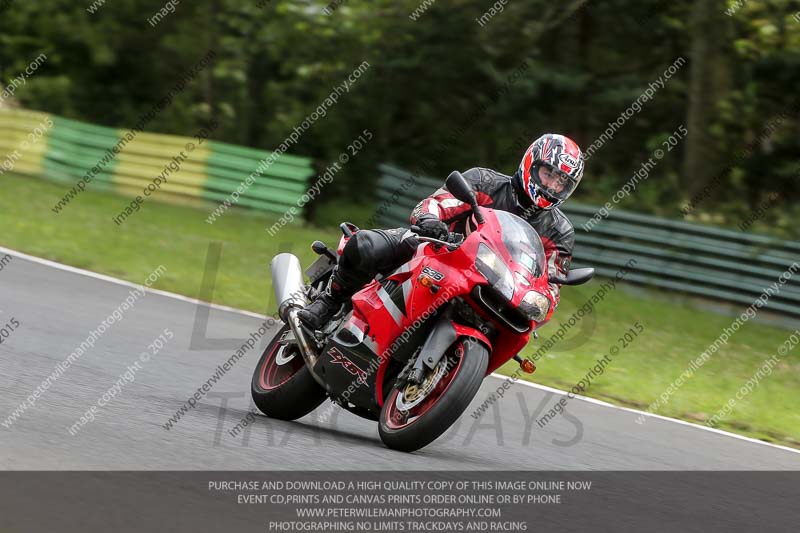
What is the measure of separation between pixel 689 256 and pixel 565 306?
3.02 metres

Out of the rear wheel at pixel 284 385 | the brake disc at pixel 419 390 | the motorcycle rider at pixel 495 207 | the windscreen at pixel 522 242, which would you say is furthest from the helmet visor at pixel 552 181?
the rear wheel at pixel 284 385

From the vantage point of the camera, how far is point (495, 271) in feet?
20.9

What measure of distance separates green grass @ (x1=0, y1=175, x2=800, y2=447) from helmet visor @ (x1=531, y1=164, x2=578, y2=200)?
209 centimetres

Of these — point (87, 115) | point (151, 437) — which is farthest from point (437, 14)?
point (151, 437)

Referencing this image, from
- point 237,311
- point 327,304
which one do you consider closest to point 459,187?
point 327,304

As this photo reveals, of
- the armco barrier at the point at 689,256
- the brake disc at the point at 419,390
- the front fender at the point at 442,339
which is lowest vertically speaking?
the armco barrier at the point at 689,256

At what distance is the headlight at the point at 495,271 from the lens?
6.35m

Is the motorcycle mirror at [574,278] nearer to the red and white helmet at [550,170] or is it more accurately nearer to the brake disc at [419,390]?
the red and white helmet at [550,170]

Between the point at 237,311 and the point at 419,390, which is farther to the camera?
the point at 237,311

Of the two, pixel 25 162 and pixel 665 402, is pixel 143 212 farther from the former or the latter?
pixel 665 402

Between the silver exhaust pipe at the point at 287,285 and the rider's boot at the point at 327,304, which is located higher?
the rider's boot at the point at 327,304

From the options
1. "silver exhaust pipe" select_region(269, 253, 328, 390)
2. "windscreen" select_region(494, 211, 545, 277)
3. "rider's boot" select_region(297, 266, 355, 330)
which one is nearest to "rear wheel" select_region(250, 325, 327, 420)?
"silver exhaust pipe" select_region(269, 253, 328, 390)

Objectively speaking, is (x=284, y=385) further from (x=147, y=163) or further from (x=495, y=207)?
(x=147, y=163)

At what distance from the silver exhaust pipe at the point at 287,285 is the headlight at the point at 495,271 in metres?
1.53
